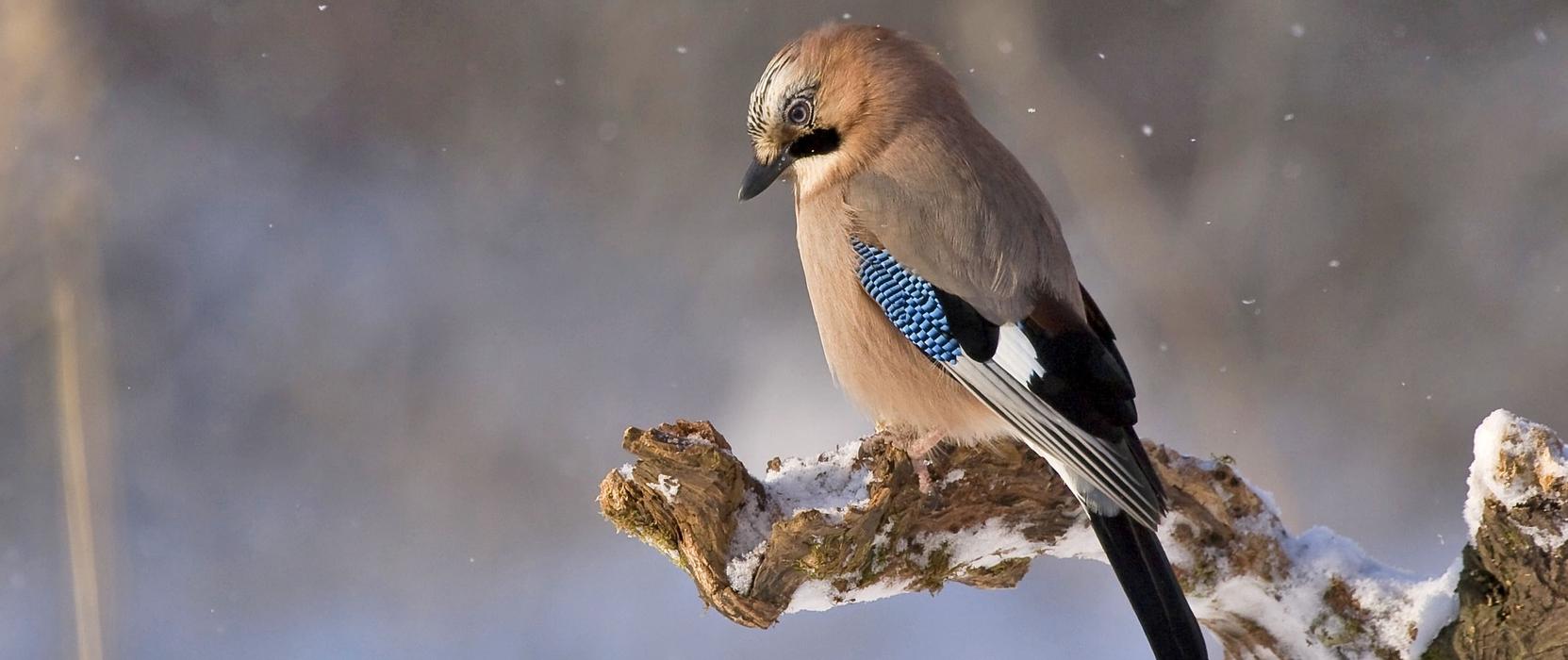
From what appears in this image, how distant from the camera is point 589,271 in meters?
2.81

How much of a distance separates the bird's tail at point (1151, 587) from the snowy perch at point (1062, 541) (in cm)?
14

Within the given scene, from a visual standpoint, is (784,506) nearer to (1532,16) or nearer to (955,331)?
(955,331)

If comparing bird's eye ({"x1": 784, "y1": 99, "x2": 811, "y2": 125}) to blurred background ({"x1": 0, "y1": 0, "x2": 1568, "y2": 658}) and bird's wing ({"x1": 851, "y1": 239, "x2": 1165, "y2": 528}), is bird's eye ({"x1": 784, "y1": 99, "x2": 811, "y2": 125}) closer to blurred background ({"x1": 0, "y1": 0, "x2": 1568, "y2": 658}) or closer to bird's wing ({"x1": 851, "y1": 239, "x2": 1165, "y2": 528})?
bird's wing ({"x1": 851, "y1": 239, "x2": 1165, "y2": 528})

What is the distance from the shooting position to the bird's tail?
140 cm

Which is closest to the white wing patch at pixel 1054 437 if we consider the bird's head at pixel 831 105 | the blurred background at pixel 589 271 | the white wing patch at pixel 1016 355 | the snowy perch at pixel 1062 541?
the white wing patch at pixel 1016 355

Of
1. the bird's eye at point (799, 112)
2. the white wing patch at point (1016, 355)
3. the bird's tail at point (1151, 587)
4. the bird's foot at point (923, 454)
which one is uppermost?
the bird's eye at point (799, 112)

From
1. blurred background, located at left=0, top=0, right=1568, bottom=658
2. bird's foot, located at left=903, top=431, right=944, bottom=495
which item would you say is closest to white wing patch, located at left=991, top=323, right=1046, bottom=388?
bird's foot, located at left=903, top=431, right=944, bottom=495

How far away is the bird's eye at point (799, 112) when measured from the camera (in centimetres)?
169

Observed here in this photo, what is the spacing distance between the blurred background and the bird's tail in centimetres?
123

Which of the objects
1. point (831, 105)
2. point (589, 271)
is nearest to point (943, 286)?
point (831, 105)

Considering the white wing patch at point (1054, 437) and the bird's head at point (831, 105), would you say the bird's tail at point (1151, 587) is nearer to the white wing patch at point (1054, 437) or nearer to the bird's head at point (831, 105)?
the white wing patch at point (1054, 437)

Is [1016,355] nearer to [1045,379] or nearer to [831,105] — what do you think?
[1045,379]

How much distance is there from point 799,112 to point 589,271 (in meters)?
1.20

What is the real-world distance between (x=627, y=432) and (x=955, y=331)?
1.35 feet
